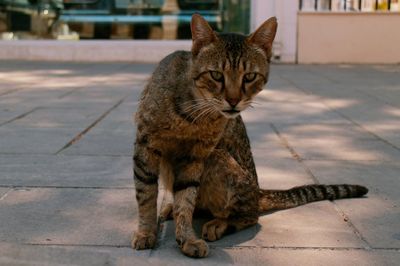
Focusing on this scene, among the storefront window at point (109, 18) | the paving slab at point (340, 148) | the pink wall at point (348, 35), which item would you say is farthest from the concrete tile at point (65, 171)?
the pink wall at point (348, 35)

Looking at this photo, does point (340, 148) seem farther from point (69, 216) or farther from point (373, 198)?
point (69, 216)

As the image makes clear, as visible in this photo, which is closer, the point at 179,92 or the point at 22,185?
the point at 179,92

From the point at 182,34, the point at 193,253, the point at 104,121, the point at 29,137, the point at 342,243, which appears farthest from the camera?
A: the point at 182,34

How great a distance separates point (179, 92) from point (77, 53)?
10204mm

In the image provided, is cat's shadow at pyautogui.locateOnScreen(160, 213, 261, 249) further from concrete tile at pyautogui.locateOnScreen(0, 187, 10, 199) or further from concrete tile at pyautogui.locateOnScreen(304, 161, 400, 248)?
concrete tile at pyautogui.locateOnScreen(0, 187, 10, 199)

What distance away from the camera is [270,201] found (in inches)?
150

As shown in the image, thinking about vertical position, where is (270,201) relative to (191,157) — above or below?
below

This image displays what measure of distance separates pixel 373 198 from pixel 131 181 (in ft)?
5.39

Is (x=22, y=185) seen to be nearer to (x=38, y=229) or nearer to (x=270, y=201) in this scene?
(x=38, y=229)

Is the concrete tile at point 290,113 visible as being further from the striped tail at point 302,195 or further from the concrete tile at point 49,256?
the concrete tile at point 49,256

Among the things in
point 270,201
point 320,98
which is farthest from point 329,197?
point 320,98

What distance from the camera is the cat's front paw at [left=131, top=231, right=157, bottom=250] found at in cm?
312

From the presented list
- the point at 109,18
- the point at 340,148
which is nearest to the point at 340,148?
the point at 340,148

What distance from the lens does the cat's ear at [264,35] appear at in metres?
3.36
